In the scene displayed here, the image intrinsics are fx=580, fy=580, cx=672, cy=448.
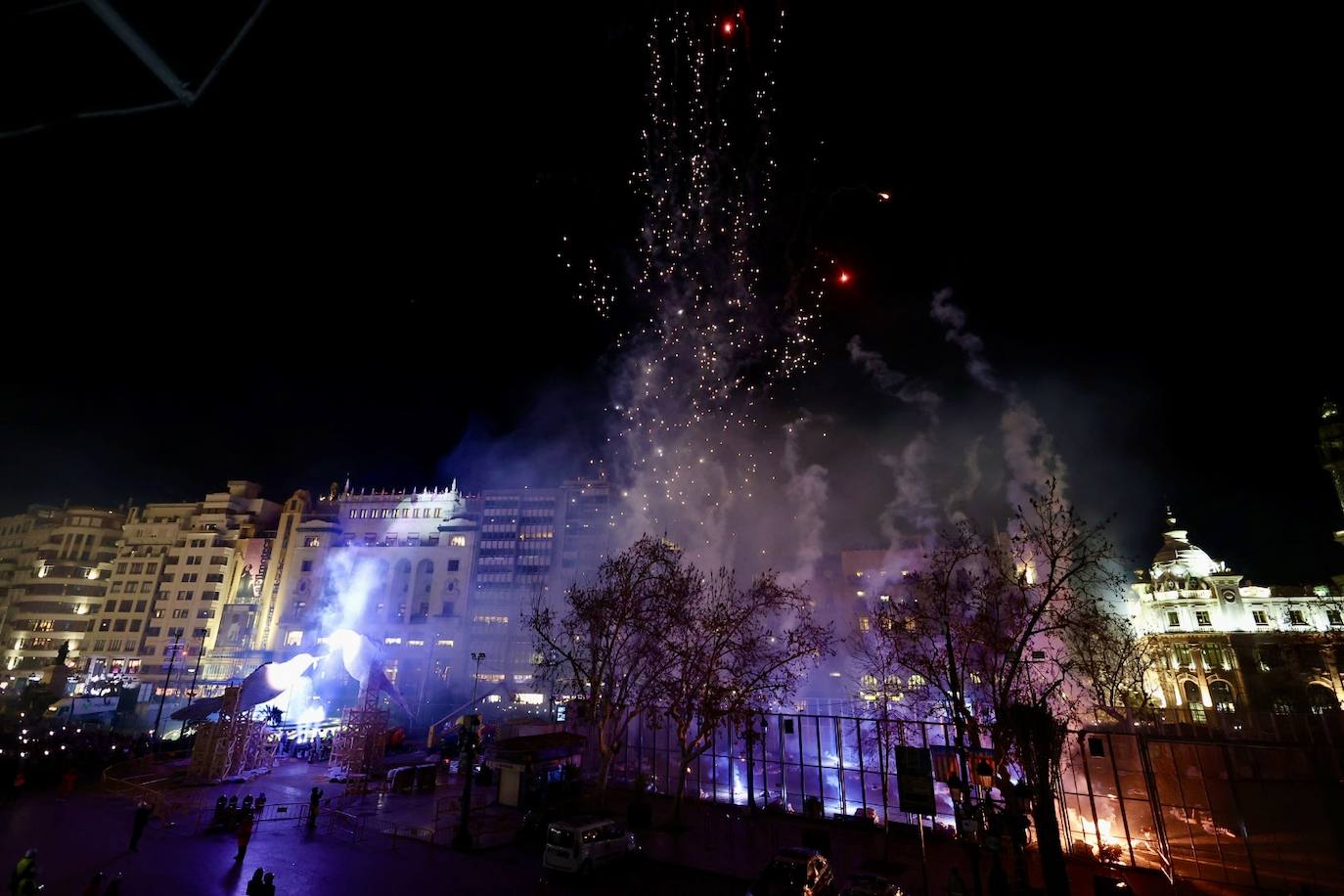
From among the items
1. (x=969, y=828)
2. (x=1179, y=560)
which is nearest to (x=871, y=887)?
(x=969, y=828)

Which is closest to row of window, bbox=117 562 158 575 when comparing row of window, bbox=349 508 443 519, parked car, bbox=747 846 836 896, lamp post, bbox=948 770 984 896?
row of window, bbox=349 508 443 519

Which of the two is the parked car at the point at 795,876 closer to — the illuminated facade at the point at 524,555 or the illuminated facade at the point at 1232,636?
the illuminated facade at the point at 1232,636

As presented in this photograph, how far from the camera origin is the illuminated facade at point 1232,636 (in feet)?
168

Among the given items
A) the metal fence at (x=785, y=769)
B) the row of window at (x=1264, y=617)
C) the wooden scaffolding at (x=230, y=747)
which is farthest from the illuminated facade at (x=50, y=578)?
the row of window at (x=1264, y=617)

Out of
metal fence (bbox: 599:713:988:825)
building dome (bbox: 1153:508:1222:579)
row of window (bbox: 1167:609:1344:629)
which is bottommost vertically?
metal fence (bbox: 599:713:988:825)

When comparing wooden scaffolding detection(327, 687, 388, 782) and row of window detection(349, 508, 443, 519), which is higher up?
row of window detection(349, 508, 443, 519)

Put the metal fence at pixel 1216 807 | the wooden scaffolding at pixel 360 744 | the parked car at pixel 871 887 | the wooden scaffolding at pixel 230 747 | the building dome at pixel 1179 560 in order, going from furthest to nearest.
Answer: the building dome at pixel 1179 560, the wooden scaffolding at pixel 360 744, the wooden scaffolding at pixel 230 747, the metal fence at pixel 1216 807, the parked car at pixel 871 887

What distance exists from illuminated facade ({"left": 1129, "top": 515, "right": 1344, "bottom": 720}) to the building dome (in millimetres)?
80

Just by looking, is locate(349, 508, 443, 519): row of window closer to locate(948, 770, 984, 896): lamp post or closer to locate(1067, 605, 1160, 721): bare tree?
locate(1067, 605, 1160, 721): bare tree

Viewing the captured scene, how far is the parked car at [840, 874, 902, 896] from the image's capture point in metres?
13.3

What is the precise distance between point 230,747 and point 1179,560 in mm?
81633

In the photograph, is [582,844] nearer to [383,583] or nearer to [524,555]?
[524,555]

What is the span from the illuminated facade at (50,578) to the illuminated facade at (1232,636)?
133 metres

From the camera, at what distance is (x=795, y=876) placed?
1405 cm
